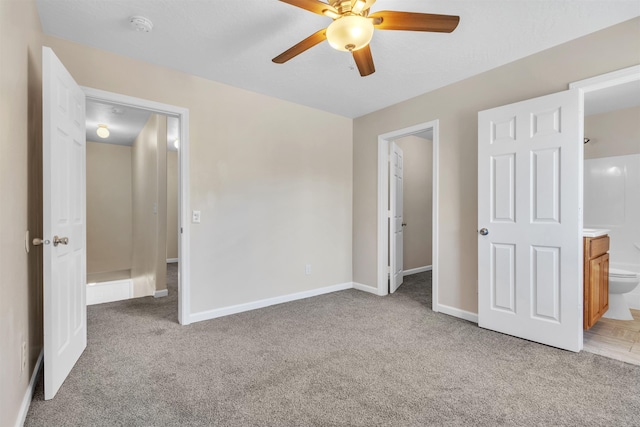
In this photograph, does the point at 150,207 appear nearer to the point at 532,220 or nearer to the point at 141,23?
the point at 141,23

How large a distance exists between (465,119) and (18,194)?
11.6ft

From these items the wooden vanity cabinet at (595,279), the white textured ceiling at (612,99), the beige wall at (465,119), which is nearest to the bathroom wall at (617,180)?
the white textured ceiling at (612,99)

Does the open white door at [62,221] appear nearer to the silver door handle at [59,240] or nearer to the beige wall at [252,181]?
the silver door handle at [59,240]

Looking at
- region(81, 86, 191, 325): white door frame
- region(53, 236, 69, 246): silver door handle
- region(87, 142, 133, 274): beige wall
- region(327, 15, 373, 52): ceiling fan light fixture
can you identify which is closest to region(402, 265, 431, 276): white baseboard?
region(81, 86, 191, 325): white door frame

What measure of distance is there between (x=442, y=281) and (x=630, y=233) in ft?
7.81

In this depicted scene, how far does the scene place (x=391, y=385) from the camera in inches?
77.6

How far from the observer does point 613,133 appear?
369 cm

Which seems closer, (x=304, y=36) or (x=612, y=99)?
(x=304, y=36)

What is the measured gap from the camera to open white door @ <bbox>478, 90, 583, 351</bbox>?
2420mm

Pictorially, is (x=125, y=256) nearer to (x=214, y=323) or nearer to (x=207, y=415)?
(x=214, y=323)

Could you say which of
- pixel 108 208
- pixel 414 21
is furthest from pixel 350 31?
pixel 108 208

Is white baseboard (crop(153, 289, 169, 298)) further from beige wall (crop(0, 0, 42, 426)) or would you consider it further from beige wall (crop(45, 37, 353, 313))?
beige wall (crop(0, 0, 42, 426))

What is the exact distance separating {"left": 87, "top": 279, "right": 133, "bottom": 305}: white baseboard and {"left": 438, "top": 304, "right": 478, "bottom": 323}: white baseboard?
19.5ft

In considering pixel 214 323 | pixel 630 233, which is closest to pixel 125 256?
pixel 214 323
